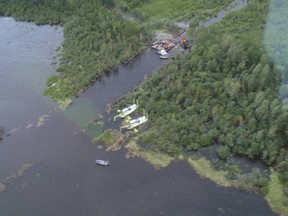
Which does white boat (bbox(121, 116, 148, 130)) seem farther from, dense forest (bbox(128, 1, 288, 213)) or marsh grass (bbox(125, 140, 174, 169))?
marsh grass (bbox(125, 140, 174, 169))

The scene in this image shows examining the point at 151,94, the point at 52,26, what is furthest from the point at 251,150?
the point at 52,26

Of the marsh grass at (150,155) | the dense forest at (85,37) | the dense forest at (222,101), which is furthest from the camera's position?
the dense forest at (85,37)

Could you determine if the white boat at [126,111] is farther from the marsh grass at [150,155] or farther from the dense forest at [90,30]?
the dense forest at [90,30]

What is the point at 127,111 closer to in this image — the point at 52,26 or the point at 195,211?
the point at 195,211

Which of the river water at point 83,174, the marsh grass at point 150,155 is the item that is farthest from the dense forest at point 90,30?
the marsh grass at point 150,155

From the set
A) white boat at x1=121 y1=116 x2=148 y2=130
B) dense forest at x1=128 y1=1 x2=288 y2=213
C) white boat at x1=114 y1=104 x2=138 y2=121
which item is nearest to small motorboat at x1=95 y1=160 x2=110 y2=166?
dense forest at x1=128 y1=1 x2=288 y2=213
